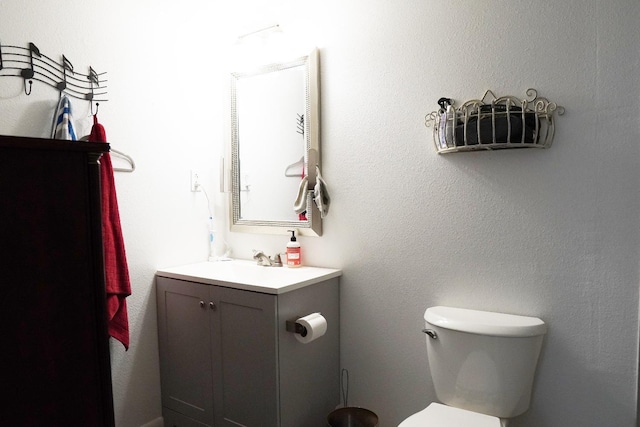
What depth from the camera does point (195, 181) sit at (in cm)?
239

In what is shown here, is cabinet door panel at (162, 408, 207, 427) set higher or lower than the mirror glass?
lower

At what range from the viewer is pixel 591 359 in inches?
62.8

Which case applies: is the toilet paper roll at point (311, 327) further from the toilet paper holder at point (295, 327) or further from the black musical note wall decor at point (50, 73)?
the black musical note wall decor at point (50, 73)

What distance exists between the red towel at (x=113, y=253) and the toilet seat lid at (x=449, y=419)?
124cm

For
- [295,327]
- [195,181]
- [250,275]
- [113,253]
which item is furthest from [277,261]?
[113,253]

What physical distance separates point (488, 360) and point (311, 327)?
2.26 feet

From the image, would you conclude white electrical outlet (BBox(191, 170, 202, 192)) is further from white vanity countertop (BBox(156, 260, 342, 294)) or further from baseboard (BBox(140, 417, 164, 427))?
baseboard (BBox(140, 417, 164, 427))

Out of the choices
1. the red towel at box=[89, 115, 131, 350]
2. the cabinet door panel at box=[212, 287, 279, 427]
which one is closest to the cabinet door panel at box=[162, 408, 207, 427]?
the cabinet door panel at box=[212, 287, 279, 427]

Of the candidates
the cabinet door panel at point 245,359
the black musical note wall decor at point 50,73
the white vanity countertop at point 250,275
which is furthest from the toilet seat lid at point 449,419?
the black musical note wall decor at point 50,73

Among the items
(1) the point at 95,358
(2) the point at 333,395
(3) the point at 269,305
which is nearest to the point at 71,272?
(1) the point at 95,358

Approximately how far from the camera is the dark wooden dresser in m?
0.93

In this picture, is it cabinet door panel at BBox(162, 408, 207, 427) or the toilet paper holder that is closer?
the toilet paper holder

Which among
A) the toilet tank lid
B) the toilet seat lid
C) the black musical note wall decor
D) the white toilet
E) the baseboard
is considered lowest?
the baseboard

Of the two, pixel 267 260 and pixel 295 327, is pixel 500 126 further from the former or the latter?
pixel 267 260
